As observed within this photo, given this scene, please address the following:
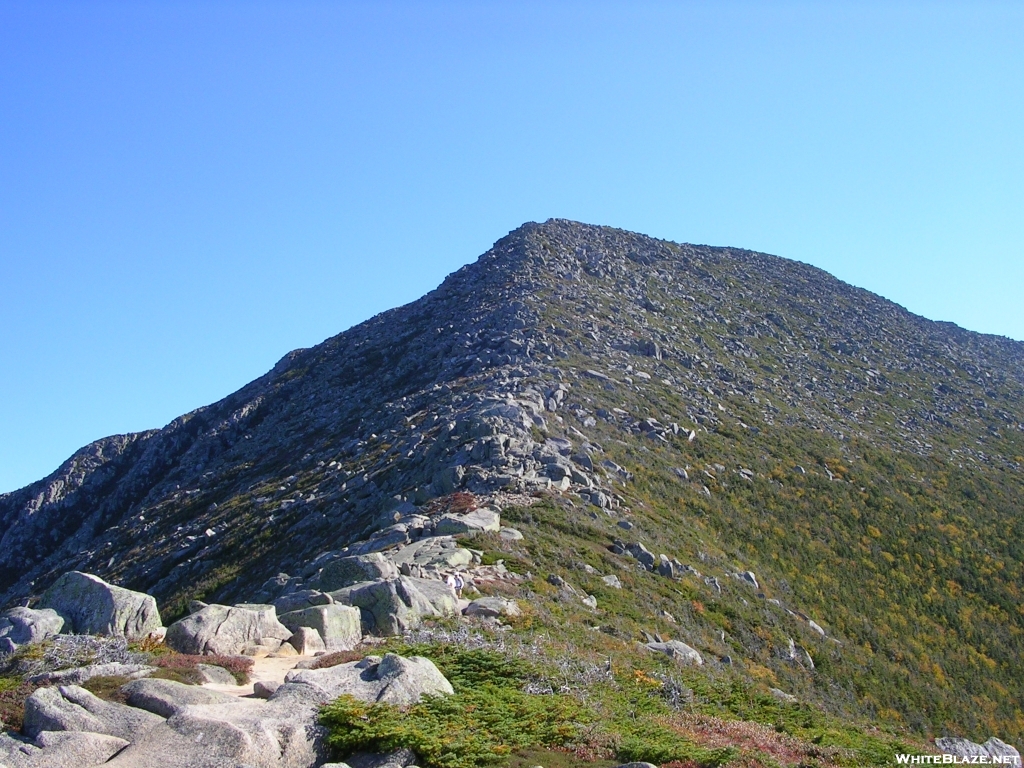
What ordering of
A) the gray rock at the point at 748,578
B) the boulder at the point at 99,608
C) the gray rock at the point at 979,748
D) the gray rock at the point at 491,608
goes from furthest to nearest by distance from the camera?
the gray rock at the point at 748,578, the gray rock at the point at 979,748, the gray rock at the point at 491,608, the boulder at the point at 99,608

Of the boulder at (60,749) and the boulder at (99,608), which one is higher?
the boulder at (99,608)

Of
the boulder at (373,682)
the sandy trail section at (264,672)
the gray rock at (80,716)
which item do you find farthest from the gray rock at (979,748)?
the gray rock at (80,716)

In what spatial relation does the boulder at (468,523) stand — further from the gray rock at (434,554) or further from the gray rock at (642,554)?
the gray rock at (642,554)

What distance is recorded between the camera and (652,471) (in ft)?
118

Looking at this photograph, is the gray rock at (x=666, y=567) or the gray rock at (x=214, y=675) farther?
the gray rock at (x=666, y=567)

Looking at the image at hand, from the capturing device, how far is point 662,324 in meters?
61.4

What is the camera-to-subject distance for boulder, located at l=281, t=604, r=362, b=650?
15.8 meters

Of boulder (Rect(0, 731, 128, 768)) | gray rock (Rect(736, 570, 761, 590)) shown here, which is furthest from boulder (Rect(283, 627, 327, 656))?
gray rock (Rect(736, 570, 761, 590))

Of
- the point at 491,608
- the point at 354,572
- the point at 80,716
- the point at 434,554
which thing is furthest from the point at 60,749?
the point at 434,554

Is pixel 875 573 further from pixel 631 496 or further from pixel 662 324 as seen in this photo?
pixel 662 324

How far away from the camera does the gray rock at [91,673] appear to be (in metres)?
11.6

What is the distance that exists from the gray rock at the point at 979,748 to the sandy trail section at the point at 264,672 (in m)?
15.6

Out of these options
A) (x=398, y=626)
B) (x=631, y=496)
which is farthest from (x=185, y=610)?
(x=631, y=496)

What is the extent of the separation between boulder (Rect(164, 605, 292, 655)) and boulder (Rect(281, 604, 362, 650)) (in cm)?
37
